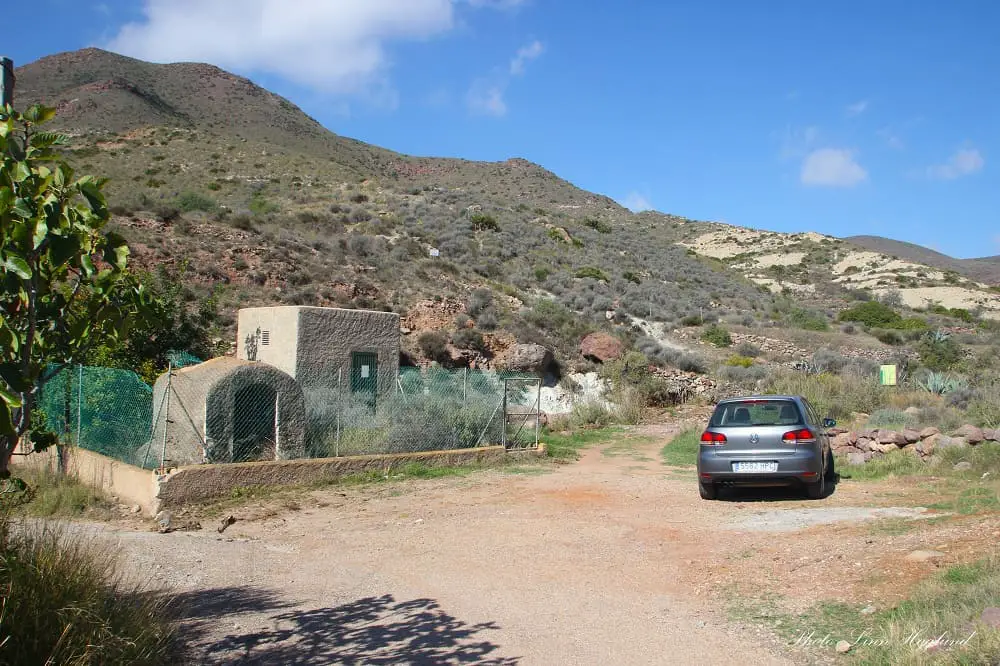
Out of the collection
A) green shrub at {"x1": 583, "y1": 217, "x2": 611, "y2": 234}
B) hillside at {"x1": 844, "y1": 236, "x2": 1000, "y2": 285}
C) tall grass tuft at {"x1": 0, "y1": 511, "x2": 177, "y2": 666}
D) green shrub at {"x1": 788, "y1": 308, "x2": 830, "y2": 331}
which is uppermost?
hillside at {"x1": 844, "y1": 236, "x2": 1000, "y2": 285}

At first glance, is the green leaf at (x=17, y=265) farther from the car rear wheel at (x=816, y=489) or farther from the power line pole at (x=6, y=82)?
the car rear wheel at (x=816, y=489)

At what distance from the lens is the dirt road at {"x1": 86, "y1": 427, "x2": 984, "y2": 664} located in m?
5.08

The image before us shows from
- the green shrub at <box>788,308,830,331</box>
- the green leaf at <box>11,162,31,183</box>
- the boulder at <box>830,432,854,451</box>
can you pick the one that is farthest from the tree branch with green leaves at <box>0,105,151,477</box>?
the green shrub at <box>788,308,830,331</box>

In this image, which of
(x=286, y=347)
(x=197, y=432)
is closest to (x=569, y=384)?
(x=286, y=347)

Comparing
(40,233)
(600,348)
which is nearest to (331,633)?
(40,233)

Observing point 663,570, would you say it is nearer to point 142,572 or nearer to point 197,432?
point 142,572

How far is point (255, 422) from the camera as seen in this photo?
1186 centimetres

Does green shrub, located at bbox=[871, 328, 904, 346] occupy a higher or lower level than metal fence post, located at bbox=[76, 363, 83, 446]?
higher

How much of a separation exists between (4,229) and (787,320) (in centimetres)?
4288

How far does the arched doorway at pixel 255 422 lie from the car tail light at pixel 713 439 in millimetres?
6725

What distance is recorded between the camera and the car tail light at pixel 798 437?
10.0 m

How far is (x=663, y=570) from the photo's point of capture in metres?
7.15

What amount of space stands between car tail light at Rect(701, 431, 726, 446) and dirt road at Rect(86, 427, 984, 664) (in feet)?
2.85

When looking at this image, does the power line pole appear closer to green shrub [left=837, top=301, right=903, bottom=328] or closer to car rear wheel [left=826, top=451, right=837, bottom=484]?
car rear wheel [left=826, top=451, right=837, bottom=484]
